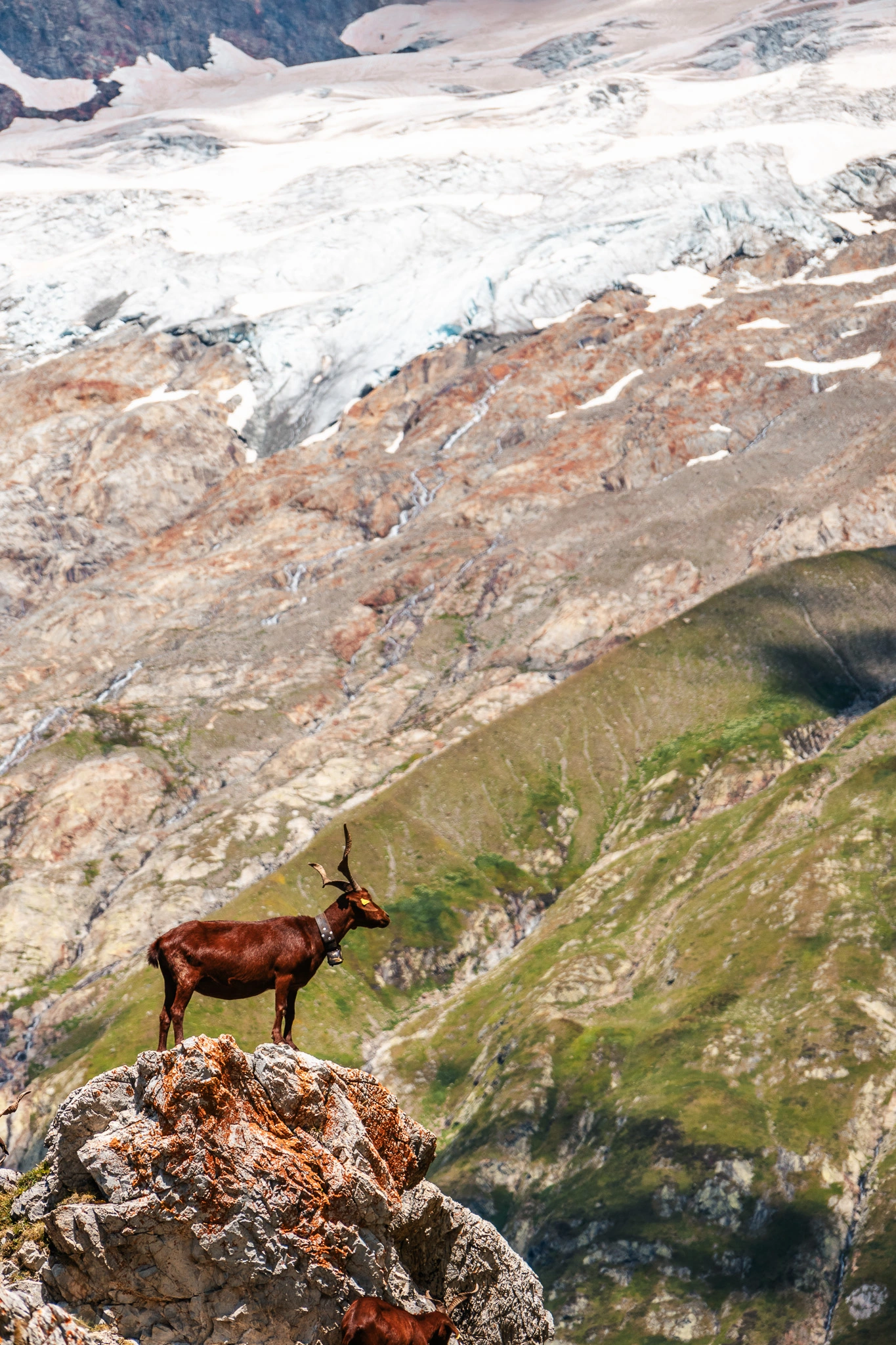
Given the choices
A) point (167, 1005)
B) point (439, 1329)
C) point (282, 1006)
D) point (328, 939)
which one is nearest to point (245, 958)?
point (282, 1006)

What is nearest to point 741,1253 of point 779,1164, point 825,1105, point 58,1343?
point 779,1164

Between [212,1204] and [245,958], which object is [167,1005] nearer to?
[245,958]

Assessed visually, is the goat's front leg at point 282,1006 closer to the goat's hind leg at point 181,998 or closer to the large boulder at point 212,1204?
the large boulder at point 212,1204

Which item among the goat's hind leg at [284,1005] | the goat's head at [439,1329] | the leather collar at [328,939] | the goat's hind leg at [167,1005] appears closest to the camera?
the goat's head at [439,1329]

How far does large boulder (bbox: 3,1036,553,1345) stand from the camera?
2250 centimetres

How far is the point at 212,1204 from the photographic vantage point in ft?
74.4

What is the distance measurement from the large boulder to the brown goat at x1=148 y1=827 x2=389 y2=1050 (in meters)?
1.64

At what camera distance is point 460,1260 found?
29.1 metres

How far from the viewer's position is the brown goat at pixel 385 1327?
22.3 m

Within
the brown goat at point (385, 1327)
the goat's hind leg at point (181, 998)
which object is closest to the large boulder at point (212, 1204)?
the brown goat at point (385, 1327)

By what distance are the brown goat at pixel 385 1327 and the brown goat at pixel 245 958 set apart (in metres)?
5.31

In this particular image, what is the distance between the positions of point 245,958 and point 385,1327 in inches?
299

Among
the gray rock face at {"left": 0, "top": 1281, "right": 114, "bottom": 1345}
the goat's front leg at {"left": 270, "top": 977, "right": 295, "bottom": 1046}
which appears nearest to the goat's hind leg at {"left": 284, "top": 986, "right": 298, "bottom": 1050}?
the goat's front leg at {"left": 270, "top": 977, "right": 295, "bottom": 1046}

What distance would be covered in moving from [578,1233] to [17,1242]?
532 feet
